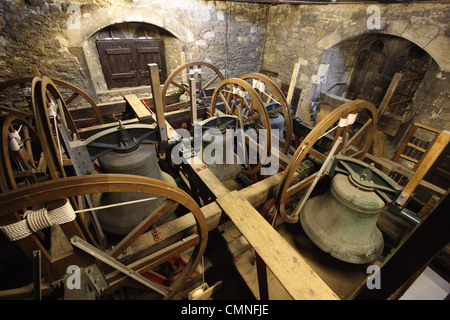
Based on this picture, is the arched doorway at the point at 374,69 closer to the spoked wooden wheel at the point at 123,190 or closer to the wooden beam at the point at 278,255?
the wooden beam at the point at 278,255

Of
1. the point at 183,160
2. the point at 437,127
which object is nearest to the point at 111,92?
the point at 183,160

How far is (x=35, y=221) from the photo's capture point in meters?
0.93

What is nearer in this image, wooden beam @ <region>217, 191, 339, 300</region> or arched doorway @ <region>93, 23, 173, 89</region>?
wooden beam @ <region>217, 191, 339, 300</region>

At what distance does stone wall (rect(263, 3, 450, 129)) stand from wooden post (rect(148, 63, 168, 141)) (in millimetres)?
5407

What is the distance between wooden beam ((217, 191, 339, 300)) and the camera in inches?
49.6

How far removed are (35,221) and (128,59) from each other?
608 centimetres

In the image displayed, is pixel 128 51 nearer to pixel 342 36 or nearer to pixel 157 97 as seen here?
pixel 157 97

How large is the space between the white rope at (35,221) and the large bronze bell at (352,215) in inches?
81.1

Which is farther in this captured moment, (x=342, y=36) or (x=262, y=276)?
(x=342, y=36)

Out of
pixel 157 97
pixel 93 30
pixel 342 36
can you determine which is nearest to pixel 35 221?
pixel 157 97

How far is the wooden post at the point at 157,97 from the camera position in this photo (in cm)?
171
